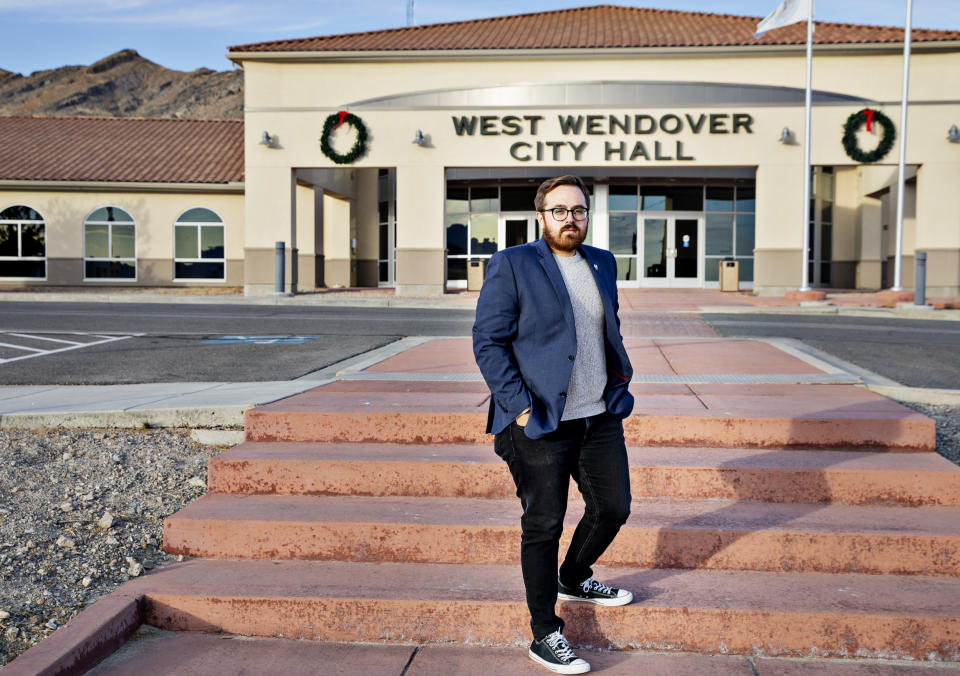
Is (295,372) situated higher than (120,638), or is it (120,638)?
(295,372)

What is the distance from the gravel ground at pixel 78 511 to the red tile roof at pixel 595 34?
21267mm

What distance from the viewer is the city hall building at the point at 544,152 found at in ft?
80.1

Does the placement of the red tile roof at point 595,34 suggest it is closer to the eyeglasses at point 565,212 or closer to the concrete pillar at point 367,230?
the concrete pillar at point 367,230

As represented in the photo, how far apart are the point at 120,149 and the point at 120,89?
12606 cm

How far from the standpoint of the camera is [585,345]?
3727 millimetres

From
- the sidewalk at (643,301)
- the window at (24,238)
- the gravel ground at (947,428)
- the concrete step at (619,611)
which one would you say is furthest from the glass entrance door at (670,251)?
the concrete step at (619,611)

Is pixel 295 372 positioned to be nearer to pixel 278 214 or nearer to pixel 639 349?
pixel 639 349

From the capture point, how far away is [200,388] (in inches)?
297

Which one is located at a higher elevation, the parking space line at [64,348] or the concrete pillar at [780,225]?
the concrete pillar at [780,225]

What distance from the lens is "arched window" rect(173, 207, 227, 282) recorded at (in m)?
29.5

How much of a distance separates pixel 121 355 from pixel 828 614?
863cm

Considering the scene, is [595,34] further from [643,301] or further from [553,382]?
[553,382]

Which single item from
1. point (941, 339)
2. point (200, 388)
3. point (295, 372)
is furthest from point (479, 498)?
point (941, 339)

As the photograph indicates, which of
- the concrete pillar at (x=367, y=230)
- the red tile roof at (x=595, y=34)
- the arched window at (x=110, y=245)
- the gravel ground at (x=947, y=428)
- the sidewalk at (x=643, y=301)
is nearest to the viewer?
the gravel ground at (x=947, y=428)
